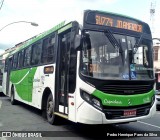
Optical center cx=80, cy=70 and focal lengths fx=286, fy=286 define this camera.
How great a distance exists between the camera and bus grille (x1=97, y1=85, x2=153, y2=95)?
23.4 ft

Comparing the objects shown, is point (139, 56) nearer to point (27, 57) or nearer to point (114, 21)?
point (114, 21)

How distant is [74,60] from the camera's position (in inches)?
301

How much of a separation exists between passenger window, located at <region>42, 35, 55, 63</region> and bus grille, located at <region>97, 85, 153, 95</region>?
296 cm

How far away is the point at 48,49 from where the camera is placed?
33.7 feet

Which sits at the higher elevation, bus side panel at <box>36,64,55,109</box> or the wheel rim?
bus side panel at <box>36,64,55,109</box>

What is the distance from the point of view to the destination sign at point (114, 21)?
7.62 m

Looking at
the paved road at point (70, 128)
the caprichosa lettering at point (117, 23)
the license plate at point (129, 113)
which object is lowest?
the paved road at point (70, 128)

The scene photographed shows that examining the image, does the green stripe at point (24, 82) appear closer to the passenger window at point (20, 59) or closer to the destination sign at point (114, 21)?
the passenger window at point (20, 59)

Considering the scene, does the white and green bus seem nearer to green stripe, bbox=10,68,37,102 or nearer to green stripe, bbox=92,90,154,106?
green stripe, bbox=92,90,154,106

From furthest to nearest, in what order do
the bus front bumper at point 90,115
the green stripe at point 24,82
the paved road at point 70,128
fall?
the green stripe at point 24,82 → the paved road at point 70,128 → the bus front bumper at point 90,115

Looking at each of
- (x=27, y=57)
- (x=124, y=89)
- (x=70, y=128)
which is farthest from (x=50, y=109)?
(x=27, y=57)

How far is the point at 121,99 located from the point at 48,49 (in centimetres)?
400

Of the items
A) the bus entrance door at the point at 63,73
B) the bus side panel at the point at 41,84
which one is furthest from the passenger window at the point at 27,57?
the bus entrance door at the point at 63,73

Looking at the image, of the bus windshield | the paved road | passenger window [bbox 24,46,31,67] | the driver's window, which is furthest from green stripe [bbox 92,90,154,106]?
passenger window [bbox 24,46,31,67]
